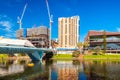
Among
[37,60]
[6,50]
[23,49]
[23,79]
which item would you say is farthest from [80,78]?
[37,60]

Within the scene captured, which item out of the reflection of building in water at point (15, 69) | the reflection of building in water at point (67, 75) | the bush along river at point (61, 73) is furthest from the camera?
the reflection of building in water at point (15, 69)

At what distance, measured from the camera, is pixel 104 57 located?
7426 inches

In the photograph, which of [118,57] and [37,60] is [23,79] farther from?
[118,57]

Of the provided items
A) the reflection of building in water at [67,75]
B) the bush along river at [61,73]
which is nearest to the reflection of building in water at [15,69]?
the bush along river at [61,73]

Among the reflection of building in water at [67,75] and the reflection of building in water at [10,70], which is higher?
the reflection of building in water at [10,70]

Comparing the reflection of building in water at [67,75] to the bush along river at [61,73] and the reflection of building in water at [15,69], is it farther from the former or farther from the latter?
the reflection of building in water at [15,69]

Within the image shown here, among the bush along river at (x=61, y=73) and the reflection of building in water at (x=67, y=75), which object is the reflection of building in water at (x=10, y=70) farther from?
the reflection of building in water at (x=67, y=75)

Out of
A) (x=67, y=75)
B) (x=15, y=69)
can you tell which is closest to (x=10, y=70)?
(x=15, y=69)

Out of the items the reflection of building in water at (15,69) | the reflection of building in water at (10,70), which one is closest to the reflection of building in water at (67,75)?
the reflection of building in water at (10,70)

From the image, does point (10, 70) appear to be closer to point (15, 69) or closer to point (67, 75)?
point (15, 69)

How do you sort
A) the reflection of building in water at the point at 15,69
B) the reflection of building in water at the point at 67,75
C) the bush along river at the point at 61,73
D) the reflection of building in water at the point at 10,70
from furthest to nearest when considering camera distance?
the reflection of building in water at the point at 15,69 < the reflection of building in water at the point at 10,70 < the bush along river at the point at 61,73 < the reflection of building in water at the point at 67,75

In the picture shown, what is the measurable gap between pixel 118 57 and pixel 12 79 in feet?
434

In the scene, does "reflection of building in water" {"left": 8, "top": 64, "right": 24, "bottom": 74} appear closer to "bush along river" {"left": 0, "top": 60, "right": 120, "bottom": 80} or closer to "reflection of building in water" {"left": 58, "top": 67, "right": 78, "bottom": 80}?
"bush along river" {"left": 0, "top": 60, "right": 120, "bottom": 80}

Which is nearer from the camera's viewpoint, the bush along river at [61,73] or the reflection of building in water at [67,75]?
the reflection of building in water at [67,75]
